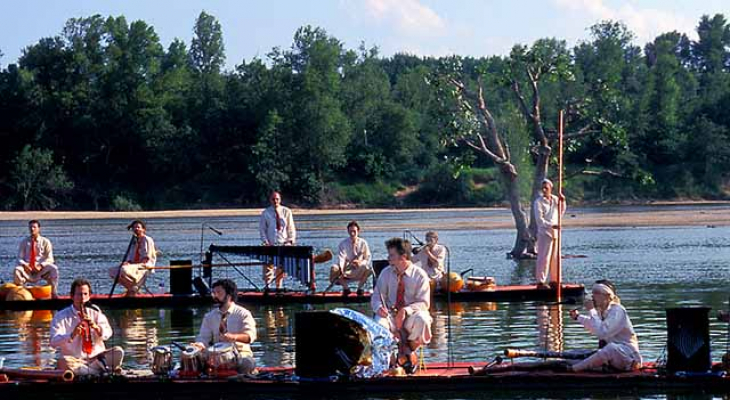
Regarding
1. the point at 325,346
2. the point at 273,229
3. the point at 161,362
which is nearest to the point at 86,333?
the point at 161,362

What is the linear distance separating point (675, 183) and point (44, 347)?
6824cm

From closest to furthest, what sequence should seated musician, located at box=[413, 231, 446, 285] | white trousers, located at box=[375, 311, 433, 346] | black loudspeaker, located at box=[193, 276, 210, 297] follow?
white trousers, located at box=[375, 311, 433, 346], seated musician, located at box=[413, 231, 446, 285], black loudspeaker, located at box=[193, 276, 210, 297]

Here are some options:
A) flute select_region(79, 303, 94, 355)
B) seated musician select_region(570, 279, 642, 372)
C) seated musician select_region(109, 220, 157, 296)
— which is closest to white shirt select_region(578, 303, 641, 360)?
seated musician select_region(570, 279, 642, 372)

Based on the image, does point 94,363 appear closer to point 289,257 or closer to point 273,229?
point 289,257

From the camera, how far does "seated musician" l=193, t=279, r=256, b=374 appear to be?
12445 mm

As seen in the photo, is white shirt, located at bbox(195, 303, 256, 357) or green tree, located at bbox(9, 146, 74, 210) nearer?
white shirt, located at bbox(195, 303, 256, 357)

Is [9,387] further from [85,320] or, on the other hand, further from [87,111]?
[87,111]

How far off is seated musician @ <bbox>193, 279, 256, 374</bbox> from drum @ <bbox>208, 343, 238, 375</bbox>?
52mm

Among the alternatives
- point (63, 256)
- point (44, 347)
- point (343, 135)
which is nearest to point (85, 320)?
point (44, 347)

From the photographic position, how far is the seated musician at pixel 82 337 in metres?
12.3

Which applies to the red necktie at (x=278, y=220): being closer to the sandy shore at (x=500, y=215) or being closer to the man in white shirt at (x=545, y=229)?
the man in white shirt at (x=545, y=229)

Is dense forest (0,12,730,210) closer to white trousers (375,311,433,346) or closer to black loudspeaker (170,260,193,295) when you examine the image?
black loudspeaker (170,260,193,295)

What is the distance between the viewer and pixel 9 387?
1227cm

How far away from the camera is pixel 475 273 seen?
28.8 m
